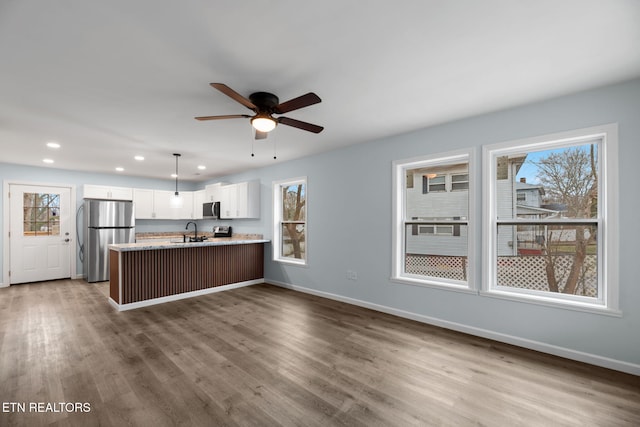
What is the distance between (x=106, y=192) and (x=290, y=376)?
6.49m

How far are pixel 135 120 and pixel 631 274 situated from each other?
512 centimetres

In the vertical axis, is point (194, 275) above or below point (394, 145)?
below

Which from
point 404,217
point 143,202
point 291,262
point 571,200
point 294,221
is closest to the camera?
point 571,200

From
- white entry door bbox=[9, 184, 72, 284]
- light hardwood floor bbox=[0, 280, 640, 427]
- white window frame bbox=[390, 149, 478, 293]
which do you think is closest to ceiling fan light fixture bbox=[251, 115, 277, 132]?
white window frame bbox=[390, 149, 478, 293]

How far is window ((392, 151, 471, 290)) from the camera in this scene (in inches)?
136

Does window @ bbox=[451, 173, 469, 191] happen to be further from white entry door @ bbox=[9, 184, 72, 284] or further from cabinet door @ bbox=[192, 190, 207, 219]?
Answer: white entry door @ bbox=[9, 184, 72, 284]

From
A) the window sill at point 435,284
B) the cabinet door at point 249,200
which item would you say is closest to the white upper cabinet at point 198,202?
the cabinet door at point 249,200

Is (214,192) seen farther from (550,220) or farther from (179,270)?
(550,220)

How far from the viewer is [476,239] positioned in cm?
321

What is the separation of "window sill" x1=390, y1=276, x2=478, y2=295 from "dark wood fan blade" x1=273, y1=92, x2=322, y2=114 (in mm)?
2645

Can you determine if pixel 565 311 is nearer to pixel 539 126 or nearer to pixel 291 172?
pixel 539 126

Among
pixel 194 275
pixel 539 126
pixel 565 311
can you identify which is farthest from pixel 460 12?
pixel 194 275

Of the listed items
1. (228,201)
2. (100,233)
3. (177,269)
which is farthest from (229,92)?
(100,233)

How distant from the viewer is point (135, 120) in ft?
10.7
